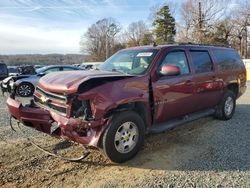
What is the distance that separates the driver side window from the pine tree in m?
53.3

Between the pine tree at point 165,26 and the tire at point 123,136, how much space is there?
5485 cm

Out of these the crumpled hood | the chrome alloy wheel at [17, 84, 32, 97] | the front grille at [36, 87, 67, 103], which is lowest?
the chrome alloy wheel at [17, 84, 32, 97]

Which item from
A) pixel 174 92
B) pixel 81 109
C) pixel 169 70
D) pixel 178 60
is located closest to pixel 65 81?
pixel 81 109

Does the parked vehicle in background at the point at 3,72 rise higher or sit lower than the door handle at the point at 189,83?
lower

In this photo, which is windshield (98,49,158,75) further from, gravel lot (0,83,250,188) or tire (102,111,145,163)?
gravel lot (0,83,250,188)

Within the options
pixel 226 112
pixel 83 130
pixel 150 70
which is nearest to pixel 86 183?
pixel 83 130

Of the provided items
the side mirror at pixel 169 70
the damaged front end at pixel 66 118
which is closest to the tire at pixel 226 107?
the side mirror at pixel 169 70

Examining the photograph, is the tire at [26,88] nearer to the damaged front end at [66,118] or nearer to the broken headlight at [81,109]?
the damaged front end at [66,118]

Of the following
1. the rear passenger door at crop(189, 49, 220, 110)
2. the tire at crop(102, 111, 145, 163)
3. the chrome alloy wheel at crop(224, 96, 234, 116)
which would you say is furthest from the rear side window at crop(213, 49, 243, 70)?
the tire at crop(102, 111, 145, 163)

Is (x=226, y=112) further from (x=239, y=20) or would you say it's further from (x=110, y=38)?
(x=110, y=38)

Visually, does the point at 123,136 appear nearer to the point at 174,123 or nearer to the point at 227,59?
the point at 174,123

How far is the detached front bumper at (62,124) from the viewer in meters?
4.21

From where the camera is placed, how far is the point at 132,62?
217 inches

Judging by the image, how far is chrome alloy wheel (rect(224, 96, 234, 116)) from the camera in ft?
24.4
